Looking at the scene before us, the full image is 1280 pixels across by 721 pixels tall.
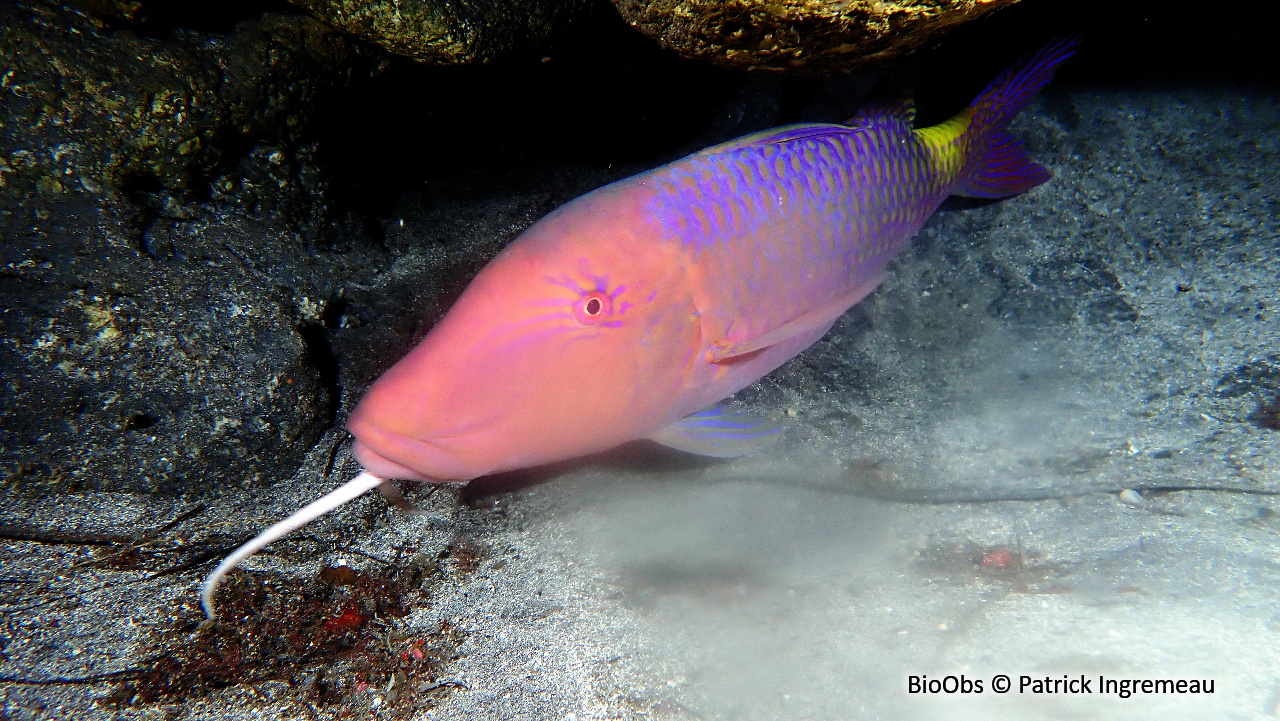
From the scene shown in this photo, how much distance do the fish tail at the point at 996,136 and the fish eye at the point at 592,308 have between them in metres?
2.06

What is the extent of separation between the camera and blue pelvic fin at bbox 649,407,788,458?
207cm

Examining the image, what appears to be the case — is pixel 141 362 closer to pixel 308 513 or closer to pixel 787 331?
pixel 308 513

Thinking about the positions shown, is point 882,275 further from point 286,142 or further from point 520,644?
point 286,142

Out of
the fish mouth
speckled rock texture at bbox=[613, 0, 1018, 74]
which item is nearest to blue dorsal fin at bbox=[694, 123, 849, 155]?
speckled rock texture at bbox=[613, 0, 1018, 74]

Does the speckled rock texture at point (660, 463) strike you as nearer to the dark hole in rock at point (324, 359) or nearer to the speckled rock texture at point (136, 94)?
the dark hole in rock at point (324, 359)

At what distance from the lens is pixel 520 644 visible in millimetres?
1808

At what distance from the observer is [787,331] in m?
2.04

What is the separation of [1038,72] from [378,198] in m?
3.79

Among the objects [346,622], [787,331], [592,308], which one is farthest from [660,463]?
[346,622]

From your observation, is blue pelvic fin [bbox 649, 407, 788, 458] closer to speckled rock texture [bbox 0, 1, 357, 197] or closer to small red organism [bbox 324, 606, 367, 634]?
small red organism [bbox 324, 606, 367, 634]

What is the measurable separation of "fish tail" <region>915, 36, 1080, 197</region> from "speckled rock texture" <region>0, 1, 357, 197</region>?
3.01m

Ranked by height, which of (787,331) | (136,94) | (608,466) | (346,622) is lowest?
(346,622)

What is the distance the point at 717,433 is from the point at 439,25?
207 centimetres

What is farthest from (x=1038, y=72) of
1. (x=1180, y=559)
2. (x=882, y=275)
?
(x=1180, y=559)
